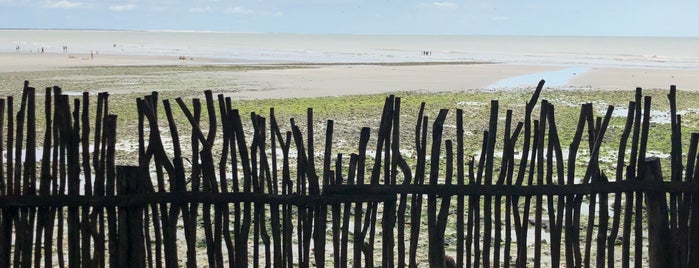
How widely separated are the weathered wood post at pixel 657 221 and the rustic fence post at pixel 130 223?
2.51 metres

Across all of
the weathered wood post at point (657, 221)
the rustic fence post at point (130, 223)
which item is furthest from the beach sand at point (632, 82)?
the rustic fence post at point (130, 223)

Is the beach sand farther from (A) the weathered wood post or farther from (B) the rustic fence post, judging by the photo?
(B) the rustic fence post

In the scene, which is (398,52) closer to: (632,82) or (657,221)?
(632,82)

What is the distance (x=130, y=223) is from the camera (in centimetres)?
402

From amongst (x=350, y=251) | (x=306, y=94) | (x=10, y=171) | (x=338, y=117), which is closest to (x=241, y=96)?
(x=306, y=94)

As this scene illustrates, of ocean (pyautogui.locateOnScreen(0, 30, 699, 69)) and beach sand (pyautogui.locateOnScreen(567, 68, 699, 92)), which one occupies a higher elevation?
ocean (pyautogui.locateOnScreen(0, 30, 699, 69))

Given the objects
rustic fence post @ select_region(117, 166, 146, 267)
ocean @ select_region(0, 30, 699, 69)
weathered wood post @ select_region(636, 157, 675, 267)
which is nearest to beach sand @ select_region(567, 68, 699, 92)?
ocean @ select_region(0, 30, 699, 69)

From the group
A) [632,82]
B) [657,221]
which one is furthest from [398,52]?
[657,221]

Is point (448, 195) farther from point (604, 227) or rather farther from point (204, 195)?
point (204, 195)

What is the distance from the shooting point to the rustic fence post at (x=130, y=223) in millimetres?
3961

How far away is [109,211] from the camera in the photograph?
4.02 meters

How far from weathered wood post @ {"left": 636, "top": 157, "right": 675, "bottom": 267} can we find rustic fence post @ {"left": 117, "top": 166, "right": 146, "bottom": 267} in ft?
8.23

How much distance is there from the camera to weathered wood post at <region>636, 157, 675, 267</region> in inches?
157

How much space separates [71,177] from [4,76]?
3039 cm
